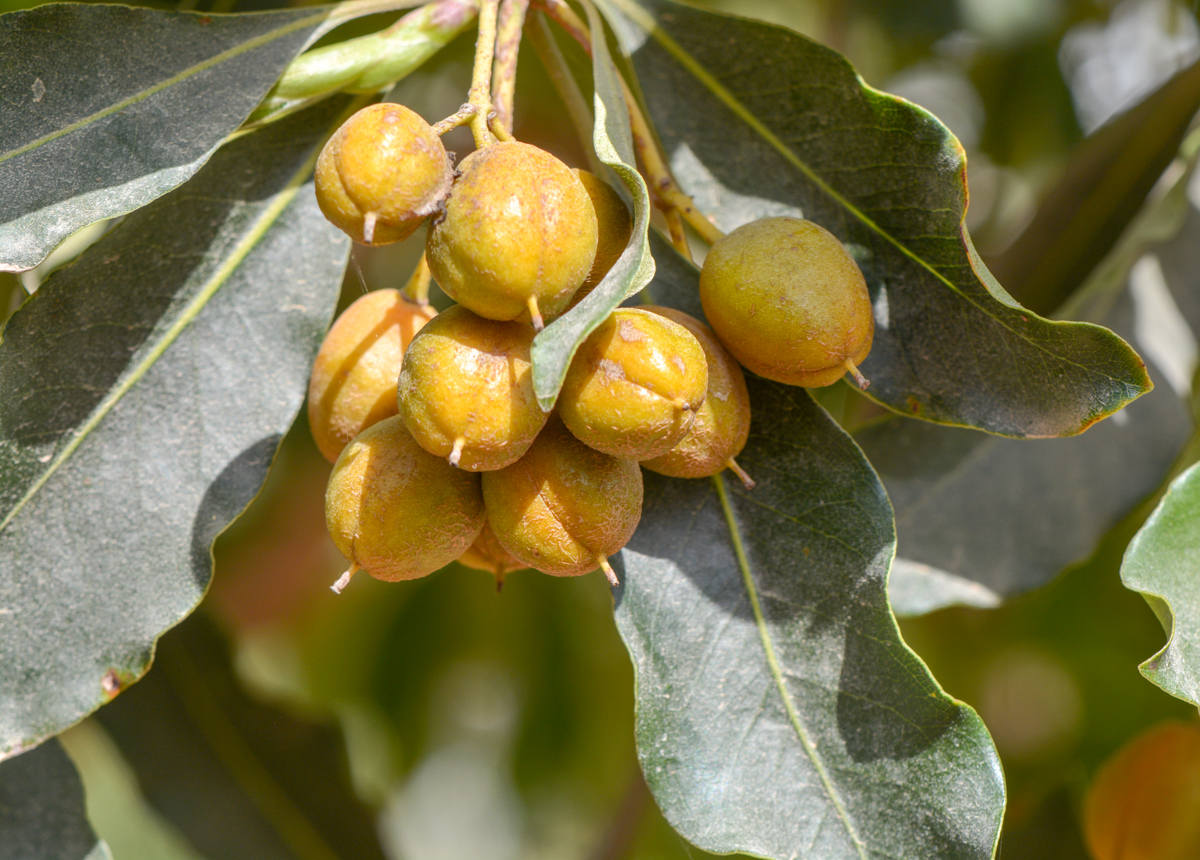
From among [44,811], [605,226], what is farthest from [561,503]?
[44,811]

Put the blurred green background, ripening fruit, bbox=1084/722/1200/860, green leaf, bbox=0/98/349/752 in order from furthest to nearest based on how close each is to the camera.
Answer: the blurred green background < ripening fruit, bbox=1084/722/1200/860 < green leaf, bbox=0/98/349/752

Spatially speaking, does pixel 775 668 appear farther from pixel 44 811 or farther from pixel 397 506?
pixel 44 811

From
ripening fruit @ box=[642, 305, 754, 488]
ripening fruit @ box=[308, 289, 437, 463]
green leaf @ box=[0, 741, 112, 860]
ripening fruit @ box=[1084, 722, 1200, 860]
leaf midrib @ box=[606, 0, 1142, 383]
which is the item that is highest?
leaf midrib @ box=[606, 0, 1142, 383]

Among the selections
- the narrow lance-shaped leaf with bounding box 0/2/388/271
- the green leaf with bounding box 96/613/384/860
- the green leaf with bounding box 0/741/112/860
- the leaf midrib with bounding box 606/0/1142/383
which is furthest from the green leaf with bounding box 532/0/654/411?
the green leaf with bounding box 96/613/384/860

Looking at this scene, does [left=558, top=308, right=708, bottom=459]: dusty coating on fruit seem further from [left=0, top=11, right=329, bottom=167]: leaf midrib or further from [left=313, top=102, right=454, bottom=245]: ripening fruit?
A: [left=0, top=11, right=329, bottom=167]: leaf midrib

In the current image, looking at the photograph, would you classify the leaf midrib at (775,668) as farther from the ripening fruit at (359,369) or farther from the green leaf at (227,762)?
the green leaf at (227,762)
